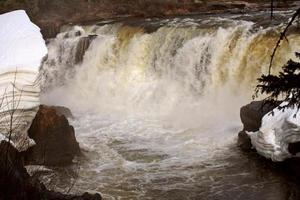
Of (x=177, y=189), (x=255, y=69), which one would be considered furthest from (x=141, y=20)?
(x=177, y=189)

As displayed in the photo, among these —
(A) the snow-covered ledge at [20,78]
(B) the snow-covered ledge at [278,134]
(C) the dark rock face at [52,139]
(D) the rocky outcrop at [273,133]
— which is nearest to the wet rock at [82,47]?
(C) the dark rock face at [52,139]

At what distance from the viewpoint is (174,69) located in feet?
49.8

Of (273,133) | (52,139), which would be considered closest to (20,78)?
(52,139)

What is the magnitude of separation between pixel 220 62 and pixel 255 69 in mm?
1180

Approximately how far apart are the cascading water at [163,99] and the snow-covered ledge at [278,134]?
16.0 inches

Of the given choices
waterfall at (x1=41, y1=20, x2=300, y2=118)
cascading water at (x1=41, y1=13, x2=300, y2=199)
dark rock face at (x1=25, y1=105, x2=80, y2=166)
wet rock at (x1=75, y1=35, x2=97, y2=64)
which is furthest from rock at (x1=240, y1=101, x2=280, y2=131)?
wet rock at (x1=75, y1=35, x2=97, y2=64)

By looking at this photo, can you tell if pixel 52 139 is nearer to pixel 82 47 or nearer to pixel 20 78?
pixel 20 78

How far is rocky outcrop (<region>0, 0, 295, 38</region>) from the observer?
2075 cm

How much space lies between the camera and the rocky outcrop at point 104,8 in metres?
20.8

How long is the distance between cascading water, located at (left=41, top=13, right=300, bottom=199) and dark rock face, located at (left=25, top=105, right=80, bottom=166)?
43cm

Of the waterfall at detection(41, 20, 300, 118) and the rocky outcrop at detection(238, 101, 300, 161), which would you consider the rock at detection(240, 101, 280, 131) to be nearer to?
the rocky outcrop at detection(238, 101, 300, 161)

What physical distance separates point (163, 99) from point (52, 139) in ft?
17.9

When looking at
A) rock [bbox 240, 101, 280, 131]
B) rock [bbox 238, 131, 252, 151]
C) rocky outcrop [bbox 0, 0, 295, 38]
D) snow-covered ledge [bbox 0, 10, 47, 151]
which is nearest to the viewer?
snow-covered ledge [bbox 0, 10, 47, 151]

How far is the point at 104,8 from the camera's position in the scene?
24281 mm
